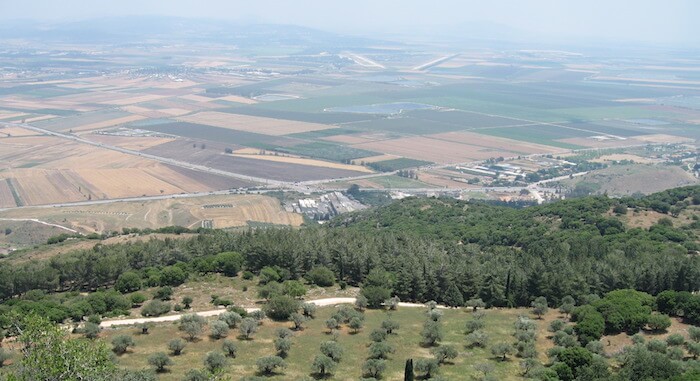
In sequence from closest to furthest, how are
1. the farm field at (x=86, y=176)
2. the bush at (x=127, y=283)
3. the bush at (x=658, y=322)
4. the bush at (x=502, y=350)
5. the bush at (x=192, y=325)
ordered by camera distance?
1. the bush at (x=502, y=350)
2. the bush at (x=192, y=325)
3. the bush at (x=658, y=322)
4. the bush at (x=127, y=283)
5. the farm field at (x=86, y=176)

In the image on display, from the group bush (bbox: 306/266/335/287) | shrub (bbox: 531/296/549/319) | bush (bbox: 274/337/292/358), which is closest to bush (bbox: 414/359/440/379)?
bush (bbox: 274/337/292/358)

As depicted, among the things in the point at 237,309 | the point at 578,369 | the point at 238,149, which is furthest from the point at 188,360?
the point at 238,149

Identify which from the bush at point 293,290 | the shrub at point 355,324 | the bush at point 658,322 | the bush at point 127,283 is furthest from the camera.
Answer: the bush at point 127,283

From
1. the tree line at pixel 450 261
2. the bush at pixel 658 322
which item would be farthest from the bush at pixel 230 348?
the bush at pixel 658 322

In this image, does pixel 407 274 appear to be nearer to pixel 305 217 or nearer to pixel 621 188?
pixel 305 217

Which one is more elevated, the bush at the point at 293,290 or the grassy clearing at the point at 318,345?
the grassy clearing at the point at 318,345

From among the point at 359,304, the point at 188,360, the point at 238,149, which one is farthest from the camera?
the point at 238,149

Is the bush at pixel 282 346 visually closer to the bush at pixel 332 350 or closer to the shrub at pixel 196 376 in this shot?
the bush at pixel 332 350

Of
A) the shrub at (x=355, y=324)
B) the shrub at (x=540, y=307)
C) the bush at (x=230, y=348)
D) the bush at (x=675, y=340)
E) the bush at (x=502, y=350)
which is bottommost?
the shrub at (x=540, y=307)
